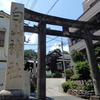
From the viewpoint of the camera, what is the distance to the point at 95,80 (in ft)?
24.8

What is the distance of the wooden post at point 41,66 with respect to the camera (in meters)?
6.02

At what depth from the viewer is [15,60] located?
14.9ft

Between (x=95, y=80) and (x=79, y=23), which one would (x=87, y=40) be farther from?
(x=95, y=80)

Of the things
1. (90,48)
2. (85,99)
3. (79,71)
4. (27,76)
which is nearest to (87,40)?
(90,48)

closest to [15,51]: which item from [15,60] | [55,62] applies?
[15,60]

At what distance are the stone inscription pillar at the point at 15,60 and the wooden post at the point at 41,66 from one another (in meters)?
1.93

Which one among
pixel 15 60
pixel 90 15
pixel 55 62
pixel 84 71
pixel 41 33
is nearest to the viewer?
pixel 15 60

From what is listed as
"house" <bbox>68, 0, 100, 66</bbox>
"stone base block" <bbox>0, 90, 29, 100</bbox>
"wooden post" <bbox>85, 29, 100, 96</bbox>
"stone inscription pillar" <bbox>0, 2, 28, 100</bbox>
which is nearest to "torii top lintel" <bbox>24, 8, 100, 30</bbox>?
"wooden post" <bbox>85, 29, 100, 96</bbox>

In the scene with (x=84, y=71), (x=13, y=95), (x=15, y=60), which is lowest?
(x=13, y=95)

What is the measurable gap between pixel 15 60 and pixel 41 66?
219 centimetres

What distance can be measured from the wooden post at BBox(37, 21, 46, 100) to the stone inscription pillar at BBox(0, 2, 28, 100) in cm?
193

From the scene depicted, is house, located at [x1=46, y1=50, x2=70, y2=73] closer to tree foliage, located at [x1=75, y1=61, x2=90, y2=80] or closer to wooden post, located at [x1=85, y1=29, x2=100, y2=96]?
tree foliage, located at [x1=75, y1=61, x2=90, y2=80]

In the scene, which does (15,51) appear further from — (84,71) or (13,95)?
(84,71)

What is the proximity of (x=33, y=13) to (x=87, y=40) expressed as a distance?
501 centimetres
